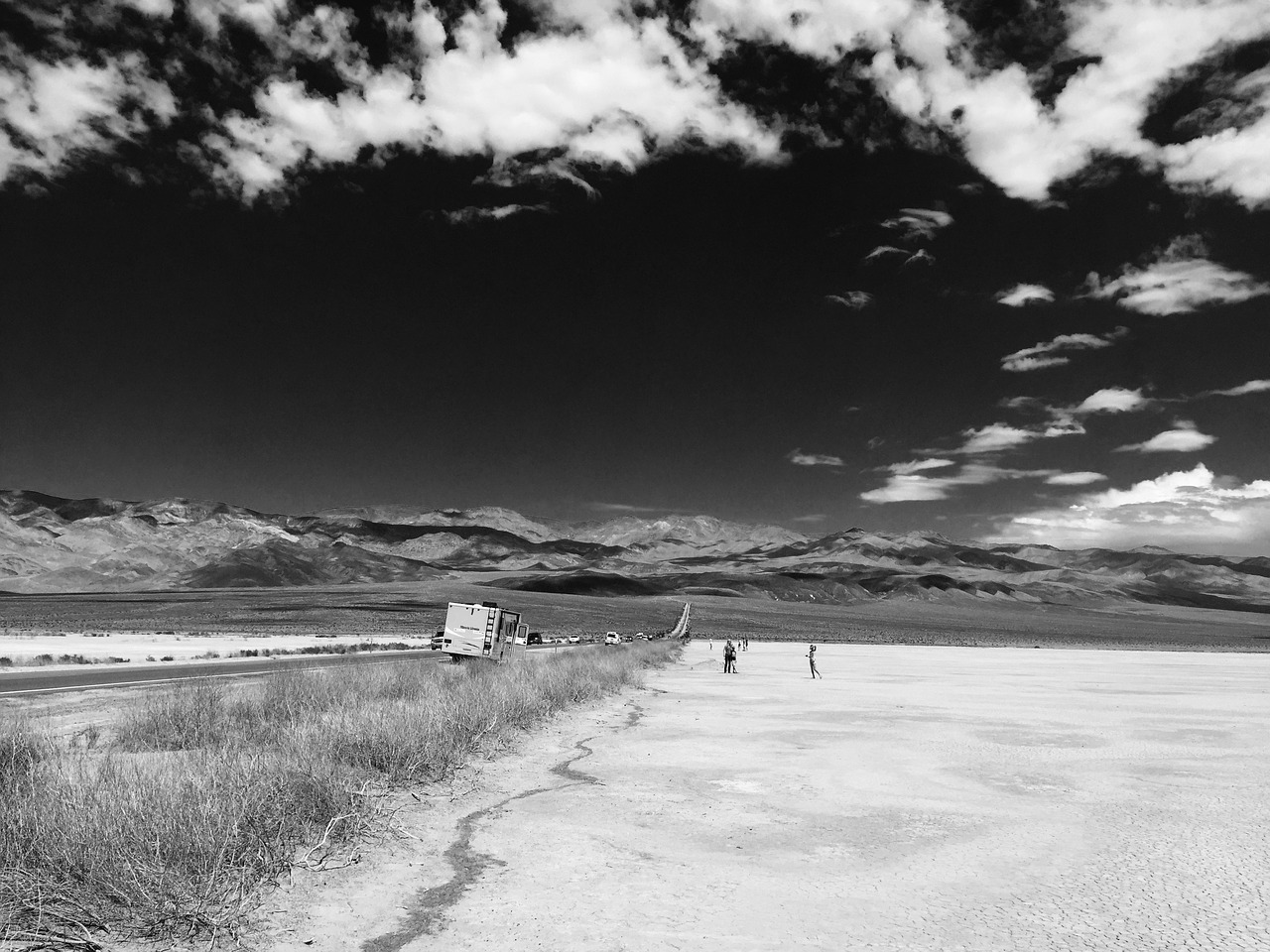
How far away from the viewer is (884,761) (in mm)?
14219

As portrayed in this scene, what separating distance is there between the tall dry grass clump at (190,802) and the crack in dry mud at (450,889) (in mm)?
1010

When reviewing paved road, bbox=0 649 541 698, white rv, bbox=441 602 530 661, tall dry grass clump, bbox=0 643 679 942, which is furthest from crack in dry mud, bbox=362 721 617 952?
white rv, bbox=441 602 530 661

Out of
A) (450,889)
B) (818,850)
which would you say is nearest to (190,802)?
(450,889)

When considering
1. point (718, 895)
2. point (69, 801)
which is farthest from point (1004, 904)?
point (69, 801)

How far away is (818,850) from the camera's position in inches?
337

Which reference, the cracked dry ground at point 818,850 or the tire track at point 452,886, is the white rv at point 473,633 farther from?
the tire track at point 452,886

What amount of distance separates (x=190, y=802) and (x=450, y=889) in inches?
93.0

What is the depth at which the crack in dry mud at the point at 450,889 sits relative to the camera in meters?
5.95

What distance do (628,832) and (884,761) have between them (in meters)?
6.84

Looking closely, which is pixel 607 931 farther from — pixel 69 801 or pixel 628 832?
pixel 69 801

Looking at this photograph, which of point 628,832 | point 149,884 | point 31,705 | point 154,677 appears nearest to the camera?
point 149,884

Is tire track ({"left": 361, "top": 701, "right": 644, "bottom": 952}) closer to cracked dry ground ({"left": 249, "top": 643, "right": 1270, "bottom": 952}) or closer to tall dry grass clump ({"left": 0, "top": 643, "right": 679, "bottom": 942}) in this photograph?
cracked dry ground ({"left": 249, "top": 643, "right": 1270, "bottom": 952})

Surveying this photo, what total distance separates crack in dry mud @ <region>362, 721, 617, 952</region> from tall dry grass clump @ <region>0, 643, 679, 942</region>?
1.01 m

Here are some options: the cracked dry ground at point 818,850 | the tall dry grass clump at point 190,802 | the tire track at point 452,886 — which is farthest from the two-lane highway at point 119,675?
the cracked dry ground at point 818,850
